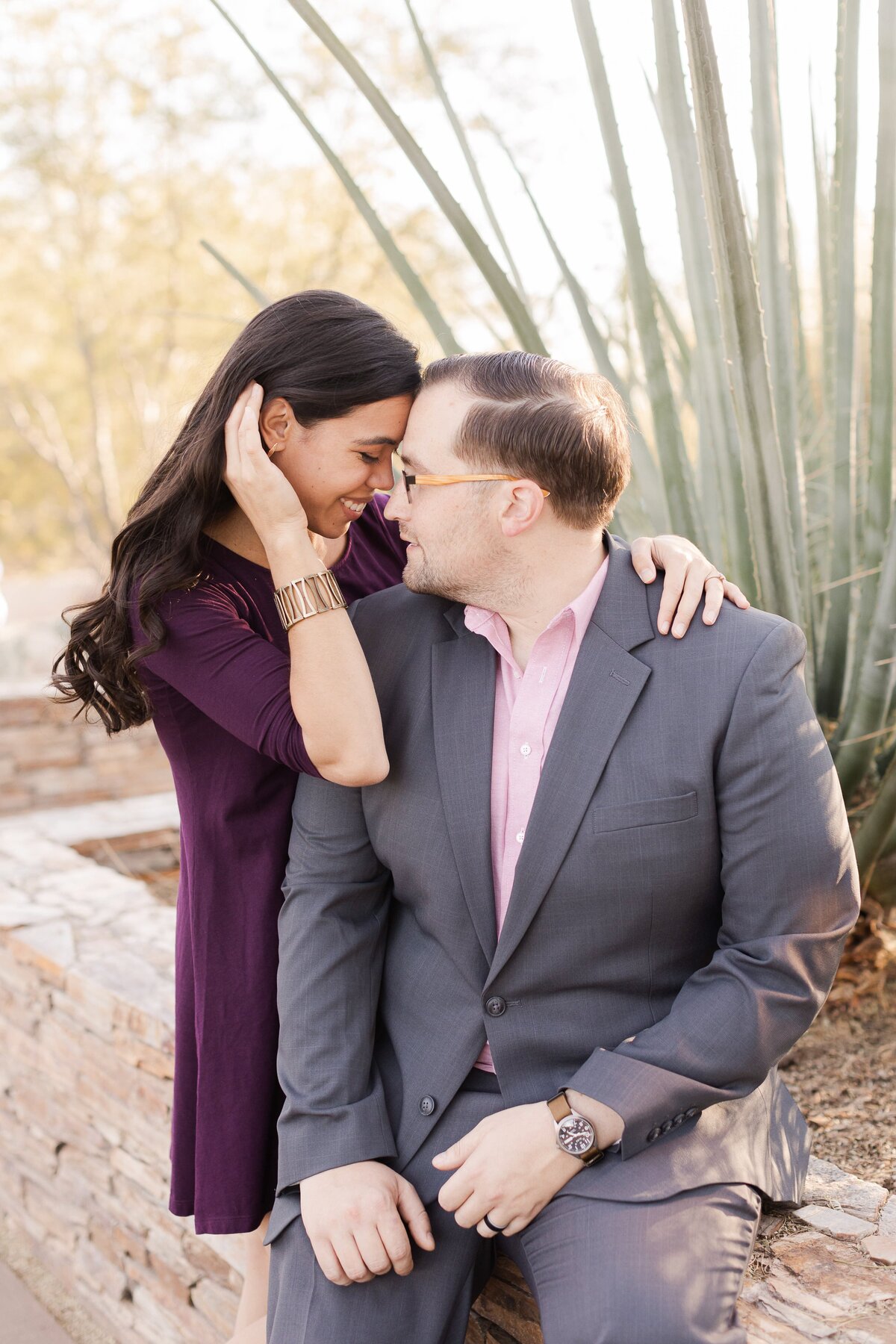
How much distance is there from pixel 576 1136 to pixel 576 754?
0.61 metres

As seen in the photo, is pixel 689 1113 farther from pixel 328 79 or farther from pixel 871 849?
pixel 328 79

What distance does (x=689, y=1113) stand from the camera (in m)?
1.80

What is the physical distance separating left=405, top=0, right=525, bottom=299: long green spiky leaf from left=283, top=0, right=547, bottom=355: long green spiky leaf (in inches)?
7.4

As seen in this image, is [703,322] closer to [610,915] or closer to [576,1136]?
[610,915]

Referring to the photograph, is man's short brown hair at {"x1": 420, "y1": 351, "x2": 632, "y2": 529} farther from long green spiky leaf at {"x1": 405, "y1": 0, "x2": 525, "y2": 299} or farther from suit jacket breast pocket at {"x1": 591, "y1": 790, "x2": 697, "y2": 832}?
long green spiky leaf at {"x1": 405, "y1": 0, "x2": 525, "y2": 299}

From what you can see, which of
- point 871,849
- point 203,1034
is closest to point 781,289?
point 871,849

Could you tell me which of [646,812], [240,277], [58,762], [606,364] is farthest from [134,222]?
[646,812]

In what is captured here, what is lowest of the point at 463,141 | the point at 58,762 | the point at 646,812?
the point at 58,762

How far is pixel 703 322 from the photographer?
8.54ft

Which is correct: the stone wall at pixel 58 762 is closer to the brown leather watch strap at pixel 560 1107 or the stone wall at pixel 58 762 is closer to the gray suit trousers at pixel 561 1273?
the gray suit trousers at pixel 561 1273

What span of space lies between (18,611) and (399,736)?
18.9 meters

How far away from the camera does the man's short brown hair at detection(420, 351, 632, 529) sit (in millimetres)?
2045

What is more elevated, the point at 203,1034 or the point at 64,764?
the point at 203,1034

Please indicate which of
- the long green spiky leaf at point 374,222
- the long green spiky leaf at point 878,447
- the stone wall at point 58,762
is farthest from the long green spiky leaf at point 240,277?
the stone wall at point 58,762
